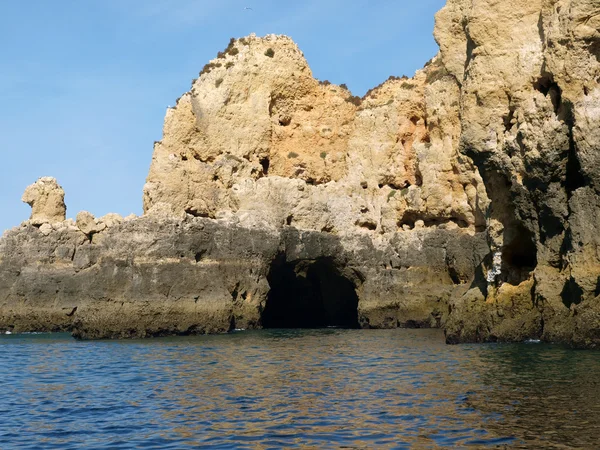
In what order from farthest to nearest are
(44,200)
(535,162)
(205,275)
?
(44,200) < (205,275) < (535,162)

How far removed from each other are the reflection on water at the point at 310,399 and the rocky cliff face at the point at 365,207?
431 cm

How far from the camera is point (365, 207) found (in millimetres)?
46406

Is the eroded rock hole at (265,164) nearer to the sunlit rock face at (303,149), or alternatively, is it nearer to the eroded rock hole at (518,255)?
the sunlit rock face at (303,149)

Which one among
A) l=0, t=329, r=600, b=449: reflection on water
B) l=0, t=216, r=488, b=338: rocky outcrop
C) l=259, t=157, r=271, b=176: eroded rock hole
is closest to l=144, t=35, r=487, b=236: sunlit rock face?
l=259, t=157, r=271, b=176: eroded rock hole

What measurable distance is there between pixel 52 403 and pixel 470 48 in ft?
67.9

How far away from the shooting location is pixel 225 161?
48.2m

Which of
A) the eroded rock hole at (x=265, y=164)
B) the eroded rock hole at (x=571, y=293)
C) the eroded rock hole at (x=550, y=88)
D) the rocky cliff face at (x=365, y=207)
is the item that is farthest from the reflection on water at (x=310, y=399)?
the eroded rock hole at (x=265, y=164)

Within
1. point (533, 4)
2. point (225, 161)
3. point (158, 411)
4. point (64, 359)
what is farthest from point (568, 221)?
point (225, 161)

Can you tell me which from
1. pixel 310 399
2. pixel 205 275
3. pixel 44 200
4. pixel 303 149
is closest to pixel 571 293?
pixel 310 399

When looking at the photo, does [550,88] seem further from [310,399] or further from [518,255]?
[310,399]

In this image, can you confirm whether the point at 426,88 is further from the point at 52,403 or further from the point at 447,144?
the point at 52,403

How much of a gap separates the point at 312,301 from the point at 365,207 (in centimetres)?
926

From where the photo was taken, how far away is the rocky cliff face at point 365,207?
24.7 metres

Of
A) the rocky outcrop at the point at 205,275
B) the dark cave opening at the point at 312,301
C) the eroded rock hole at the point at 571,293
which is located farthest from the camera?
the dark cave opening at the point at 312,301
